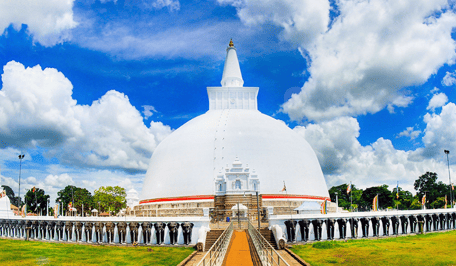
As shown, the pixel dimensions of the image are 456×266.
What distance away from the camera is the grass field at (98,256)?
21.2 metres

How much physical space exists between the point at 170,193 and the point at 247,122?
1315cm

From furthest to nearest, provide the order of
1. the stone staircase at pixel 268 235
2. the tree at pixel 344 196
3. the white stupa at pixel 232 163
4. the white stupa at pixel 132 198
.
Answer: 1. the tree at pixel 344 196
2. the white stupa at pixel 132 198
3. the white stupa at pixel 232 163
4. the stone staircase at pixel 268 235

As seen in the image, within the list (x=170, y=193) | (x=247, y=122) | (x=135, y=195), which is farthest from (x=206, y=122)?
(x=135, y=195)

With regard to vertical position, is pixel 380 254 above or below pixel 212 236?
below

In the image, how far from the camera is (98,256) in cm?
2356

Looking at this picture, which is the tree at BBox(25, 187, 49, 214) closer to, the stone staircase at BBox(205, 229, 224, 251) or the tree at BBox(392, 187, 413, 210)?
the stone staircase at BBox(205, 229, 224, 251)

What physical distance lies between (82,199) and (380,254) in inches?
2863

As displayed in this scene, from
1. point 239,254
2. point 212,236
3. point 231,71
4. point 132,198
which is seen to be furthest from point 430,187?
point 239,254

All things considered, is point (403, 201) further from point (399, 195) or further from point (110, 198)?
point (110, 198)

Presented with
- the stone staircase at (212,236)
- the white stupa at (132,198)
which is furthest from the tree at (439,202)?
the stone staircase at (212,236)

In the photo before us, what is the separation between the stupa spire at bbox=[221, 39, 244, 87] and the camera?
52.4m

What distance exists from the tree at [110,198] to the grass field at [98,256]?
1607 inches

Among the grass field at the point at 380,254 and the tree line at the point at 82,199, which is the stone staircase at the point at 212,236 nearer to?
the grass field at the point at 380,254

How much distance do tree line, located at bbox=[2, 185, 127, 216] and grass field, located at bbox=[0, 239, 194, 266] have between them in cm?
2988
